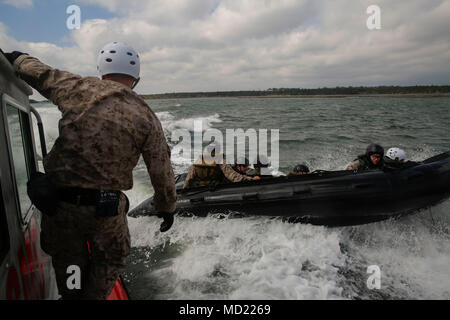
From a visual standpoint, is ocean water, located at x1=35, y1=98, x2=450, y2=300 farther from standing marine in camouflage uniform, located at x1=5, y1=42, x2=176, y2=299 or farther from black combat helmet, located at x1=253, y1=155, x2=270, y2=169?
standing marine in camouflage uniform, located at x1=5, y1=42, x2=176, y2=299

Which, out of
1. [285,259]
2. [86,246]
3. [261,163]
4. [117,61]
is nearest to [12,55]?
[117,61]

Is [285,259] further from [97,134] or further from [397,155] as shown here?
[397,155]

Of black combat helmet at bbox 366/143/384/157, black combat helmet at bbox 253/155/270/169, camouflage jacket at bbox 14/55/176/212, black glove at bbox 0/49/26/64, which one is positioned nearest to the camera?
camouflage jacket at bbox 14/55/176/212

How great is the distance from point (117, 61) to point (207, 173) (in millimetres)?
3769

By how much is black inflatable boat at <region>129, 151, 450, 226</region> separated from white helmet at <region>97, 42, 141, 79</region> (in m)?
3.40

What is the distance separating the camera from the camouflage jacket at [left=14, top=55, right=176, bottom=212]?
1441 millimetres

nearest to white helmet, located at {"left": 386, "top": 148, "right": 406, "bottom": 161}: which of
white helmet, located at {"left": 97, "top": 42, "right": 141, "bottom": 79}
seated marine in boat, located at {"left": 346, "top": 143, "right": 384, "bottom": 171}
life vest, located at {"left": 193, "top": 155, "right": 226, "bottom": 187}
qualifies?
→ seated marine in boat, located at {"left": 346, "top": 143, "right": 384, "bottom": 171}

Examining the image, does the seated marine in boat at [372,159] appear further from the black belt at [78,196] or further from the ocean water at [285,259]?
the black belt at [78,196]

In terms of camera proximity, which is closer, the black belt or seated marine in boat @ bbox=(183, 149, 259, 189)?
the black belt

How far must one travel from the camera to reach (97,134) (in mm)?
1440

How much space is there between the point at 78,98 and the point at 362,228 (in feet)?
14.7

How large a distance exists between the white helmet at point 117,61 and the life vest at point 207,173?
141 inches

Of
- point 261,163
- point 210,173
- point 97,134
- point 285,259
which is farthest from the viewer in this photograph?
point 261,163
